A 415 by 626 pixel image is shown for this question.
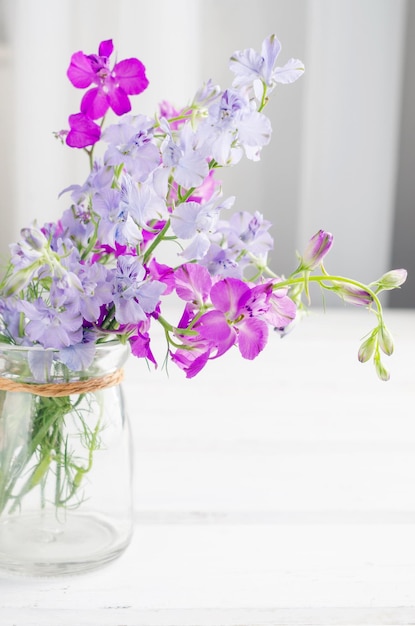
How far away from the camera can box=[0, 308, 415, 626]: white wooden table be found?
Answer: 62 cm

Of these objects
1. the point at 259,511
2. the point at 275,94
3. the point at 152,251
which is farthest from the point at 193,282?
the point at 275,94

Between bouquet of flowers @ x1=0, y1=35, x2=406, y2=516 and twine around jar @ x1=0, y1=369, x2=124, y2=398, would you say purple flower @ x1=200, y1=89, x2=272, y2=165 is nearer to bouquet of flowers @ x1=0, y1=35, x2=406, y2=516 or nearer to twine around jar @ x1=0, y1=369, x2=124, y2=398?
bouquet of flowers @ x1=0, y1=35, x2=406, y2=516

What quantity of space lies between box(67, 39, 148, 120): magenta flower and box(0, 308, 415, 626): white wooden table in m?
0.33

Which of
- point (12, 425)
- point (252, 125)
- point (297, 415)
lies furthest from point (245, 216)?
point (297, 415)

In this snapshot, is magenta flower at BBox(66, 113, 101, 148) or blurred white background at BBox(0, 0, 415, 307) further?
blurred white background at BBox(0, 0, 415, 307)

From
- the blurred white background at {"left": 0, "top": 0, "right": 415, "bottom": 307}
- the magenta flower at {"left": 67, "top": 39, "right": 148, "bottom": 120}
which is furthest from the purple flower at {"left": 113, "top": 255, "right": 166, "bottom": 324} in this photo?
the blurred white background at {"left": 0, "top": 0, "right": 415, "bottom": 307}

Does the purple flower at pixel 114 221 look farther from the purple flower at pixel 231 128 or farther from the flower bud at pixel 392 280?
the flower bud at pixel 392 280

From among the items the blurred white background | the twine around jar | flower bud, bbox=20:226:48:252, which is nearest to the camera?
flower bud, bbox=20:226:48:252

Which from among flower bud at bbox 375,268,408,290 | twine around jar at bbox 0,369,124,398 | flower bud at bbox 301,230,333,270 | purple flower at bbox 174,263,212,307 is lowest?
twine around jar at bbox 0,369,124,398

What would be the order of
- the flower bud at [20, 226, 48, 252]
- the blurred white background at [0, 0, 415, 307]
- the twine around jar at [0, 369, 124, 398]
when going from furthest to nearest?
the blurred white background at [0, 0, 415, 307] < the twine around jar at [0, 369, 124, 398] < the flower bud at [20, 226, 48, 252]

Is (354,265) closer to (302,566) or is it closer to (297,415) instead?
(297,415)

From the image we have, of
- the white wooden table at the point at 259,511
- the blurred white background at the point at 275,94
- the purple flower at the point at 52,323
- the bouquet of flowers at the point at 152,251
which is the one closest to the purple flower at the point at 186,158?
the bouquet of flowers at the point at 152,251

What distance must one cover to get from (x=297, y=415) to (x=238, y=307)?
602 millimetres

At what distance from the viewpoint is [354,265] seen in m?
2.35
